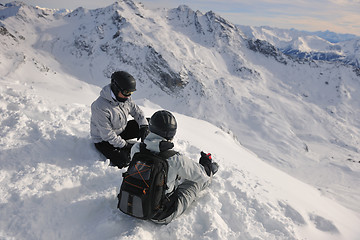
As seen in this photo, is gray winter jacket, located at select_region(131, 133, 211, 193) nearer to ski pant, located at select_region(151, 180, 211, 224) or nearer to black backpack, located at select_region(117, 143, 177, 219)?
black backpack, located at select_region(117, 143, 177, 219)

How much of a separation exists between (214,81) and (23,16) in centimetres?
14614

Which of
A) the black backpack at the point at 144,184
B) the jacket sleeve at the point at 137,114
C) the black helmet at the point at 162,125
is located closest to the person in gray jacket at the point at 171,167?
the black helmet at the point at 162,125

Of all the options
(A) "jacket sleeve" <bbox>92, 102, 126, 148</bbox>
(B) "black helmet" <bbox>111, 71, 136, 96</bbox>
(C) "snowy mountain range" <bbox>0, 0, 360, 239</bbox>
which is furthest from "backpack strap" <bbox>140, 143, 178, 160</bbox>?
(A) "jacket sleeve" <bbox>92, 102, 126, 148</bbox>

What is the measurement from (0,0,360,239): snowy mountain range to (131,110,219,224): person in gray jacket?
1.22ft

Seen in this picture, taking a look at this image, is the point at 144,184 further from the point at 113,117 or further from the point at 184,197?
the point at 113,117

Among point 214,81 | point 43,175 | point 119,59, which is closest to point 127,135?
point 43,175

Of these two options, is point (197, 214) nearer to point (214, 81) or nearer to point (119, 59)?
point (214, 81)

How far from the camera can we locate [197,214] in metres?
4.67

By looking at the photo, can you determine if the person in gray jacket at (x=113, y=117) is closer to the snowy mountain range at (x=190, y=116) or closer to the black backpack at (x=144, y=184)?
the snowy mountain range at (x=190, y=116)

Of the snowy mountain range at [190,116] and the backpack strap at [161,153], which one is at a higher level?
the backpack strap at [161,153]

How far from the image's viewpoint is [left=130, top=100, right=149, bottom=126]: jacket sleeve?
6640 millimetres

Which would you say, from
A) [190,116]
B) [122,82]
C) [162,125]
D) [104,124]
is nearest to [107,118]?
[104,124]

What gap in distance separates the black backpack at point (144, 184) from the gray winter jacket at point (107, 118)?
7.46 ft

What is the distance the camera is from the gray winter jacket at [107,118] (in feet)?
18.5
